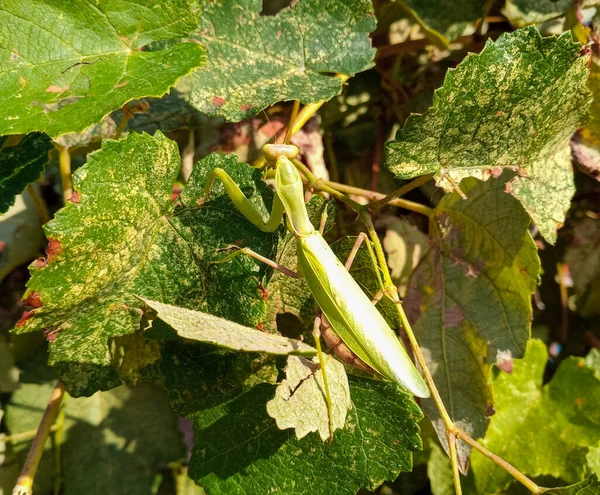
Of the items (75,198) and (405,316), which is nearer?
(75,198)

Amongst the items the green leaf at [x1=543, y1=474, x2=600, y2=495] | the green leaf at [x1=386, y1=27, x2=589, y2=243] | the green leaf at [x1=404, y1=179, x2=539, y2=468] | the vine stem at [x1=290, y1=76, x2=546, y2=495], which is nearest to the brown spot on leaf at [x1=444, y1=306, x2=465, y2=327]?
the green leaf at [x1=404, y1=179, x2=539, y2=468]

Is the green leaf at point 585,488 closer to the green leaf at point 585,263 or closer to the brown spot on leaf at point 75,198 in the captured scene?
the green leaf at point 585,263

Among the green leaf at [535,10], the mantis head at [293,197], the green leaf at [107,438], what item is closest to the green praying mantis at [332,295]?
the mantis head at [293,197]

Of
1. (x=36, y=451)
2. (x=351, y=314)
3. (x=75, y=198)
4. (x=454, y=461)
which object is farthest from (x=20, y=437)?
(x=454, y=461)

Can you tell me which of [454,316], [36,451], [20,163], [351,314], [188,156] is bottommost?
[36,451]

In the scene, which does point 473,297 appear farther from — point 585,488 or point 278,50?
point 278,50

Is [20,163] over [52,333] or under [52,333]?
over

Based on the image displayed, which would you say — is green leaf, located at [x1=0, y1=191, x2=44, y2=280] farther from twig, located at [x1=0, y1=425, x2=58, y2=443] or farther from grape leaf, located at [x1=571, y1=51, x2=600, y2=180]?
grape leaf, located at [x1=571, y1=51, x2=600, y2=180]
